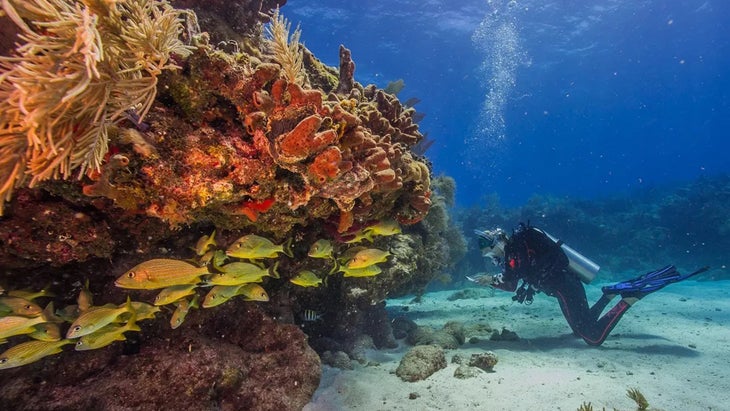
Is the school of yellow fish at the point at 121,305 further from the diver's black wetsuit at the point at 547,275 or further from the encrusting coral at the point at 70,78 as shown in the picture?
the diver's black wetsuit at the point at 547,275

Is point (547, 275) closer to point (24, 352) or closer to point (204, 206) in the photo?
point (204, 206)

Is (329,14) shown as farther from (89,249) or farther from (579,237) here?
(89,249)

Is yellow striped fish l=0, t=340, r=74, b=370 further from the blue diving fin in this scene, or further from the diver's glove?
the blue diving fin

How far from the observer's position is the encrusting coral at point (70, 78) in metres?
2.00

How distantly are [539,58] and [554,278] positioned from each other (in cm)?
4528

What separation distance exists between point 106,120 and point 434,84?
49.3 metres

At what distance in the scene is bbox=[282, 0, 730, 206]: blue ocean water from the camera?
3155 centimetres

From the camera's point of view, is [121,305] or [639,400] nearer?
[121,305]

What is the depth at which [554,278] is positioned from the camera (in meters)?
8.88

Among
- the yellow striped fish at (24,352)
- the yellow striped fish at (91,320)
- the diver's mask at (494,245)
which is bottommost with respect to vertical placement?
the yellow striped fish at (24,352)

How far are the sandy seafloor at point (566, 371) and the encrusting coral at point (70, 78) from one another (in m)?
3.99

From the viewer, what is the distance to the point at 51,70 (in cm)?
209

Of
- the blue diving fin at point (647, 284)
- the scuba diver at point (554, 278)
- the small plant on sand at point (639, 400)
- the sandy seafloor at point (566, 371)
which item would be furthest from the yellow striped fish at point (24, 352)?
the blue diving fin at point (647, 284)

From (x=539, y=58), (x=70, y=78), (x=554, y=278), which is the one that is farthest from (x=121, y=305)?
(x=539, y=58)
